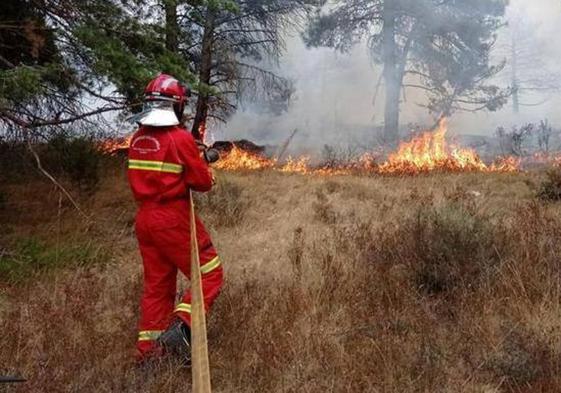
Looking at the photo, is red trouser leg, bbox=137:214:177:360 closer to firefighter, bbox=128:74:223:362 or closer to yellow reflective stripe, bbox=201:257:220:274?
firefighter, bbox=128:74:223:362

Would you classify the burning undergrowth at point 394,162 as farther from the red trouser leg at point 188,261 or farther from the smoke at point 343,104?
the red trouser leg at point 188,261

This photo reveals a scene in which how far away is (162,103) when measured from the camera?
399 cm

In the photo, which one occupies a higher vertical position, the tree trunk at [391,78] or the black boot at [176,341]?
the tree trunk at [391,78]

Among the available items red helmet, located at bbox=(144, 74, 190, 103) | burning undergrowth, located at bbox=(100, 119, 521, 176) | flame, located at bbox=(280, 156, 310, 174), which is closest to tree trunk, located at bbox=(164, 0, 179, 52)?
red helmet, located at bbox=(144, 74, 190, 103)

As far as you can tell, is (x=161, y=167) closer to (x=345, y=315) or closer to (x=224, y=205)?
(x=345, y=315)

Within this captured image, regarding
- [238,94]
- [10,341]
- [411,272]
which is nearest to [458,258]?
[411,272]

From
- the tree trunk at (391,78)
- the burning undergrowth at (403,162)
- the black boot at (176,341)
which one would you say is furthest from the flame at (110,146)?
the tree trunk at (391,78)

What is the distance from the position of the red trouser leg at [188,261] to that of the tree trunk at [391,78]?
50.3 feet

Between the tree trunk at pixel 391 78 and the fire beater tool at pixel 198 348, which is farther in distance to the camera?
the tree trunk at pixel 391 78

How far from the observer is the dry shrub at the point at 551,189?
8.94 m

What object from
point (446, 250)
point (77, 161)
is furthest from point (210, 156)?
point (77, 161)

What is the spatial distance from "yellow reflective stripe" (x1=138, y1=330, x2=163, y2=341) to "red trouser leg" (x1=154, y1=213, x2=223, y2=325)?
0.65ft

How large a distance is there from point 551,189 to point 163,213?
7073 mm

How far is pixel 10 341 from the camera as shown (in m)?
3.96
